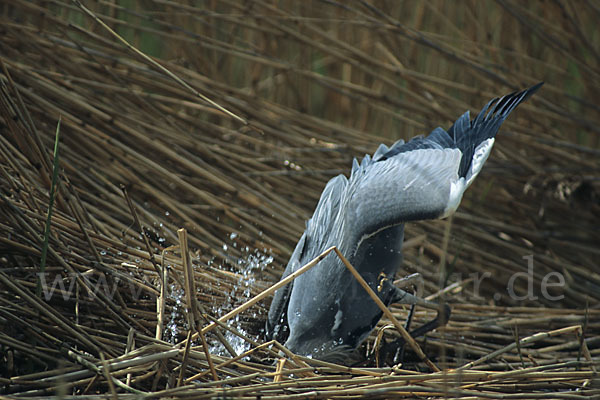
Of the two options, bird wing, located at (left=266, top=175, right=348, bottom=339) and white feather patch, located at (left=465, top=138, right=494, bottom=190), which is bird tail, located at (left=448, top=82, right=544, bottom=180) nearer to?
white feather patch, located at (left=465, top=138, right=494, bottom=190)

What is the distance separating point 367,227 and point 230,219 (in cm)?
73

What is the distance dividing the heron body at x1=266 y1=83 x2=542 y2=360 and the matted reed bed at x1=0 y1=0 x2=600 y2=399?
3.3 inches

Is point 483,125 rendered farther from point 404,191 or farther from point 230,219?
point 230,219

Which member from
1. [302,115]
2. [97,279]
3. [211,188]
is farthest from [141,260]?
[302,115]

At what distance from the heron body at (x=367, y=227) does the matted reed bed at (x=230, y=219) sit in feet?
0.28

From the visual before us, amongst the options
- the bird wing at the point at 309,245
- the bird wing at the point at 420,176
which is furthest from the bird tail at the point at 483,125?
the bird wing at the point at 309,245

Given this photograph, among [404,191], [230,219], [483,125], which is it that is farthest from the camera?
[230,219]

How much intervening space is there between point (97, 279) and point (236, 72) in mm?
1819

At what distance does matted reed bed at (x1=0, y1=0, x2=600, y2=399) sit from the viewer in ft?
3.96

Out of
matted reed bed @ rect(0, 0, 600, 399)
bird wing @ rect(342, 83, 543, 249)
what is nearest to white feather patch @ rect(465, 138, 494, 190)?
bird wing @ rect(342, 83, 543, 249)

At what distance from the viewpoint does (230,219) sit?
1994 mm

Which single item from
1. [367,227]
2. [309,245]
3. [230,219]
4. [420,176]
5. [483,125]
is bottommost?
[230,219]

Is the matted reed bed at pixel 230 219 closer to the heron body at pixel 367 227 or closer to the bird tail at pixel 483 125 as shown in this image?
the heron body at pixel 367 227

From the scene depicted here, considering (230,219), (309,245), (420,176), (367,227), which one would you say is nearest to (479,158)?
(420,176)
